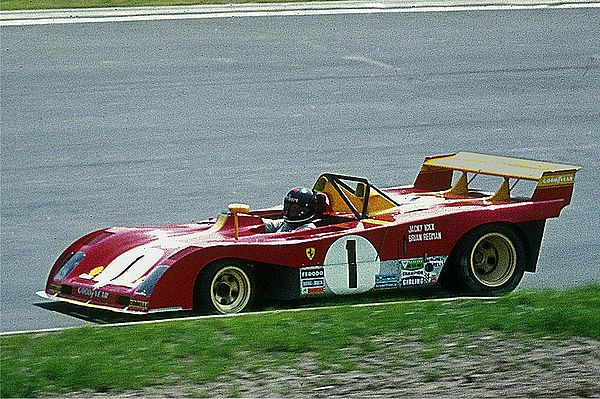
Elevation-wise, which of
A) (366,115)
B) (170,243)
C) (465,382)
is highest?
(366,115)

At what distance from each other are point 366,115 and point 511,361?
11799mm

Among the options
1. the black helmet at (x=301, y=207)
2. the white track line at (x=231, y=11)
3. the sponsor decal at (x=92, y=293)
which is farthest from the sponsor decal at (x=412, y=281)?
Answer: the white track line at (x=231, y=11)

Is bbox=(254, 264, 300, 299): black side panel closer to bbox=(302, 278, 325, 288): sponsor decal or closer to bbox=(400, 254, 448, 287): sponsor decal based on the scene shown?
bbox=(302, 278, 325, 288): sponsor decal

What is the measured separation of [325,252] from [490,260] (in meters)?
1.49

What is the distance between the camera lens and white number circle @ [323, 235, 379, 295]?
1045 centimetres

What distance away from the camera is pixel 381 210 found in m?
11.2

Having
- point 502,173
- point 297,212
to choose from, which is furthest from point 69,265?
point 502,173

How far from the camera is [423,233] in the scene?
10719 mm

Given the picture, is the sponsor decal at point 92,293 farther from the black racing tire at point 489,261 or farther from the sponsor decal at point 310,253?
the black racing tire at point 489,261

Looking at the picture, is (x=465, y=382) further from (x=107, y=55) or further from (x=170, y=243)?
(x=107, y=55)

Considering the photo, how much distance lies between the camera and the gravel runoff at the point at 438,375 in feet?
23.8

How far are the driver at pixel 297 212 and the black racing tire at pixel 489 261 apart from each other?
117 cm

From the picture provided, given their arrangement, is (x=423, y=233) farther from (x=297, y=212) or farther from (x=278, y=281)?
(x=278, y=281)

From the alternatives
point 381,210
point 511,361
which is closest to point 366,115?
→ point 381,210
